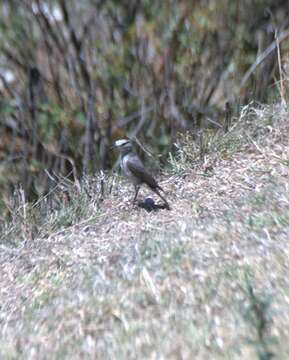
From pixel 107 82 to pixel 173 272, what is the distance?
3.21m

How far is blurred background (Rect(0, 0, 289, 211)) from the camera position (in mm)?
7656

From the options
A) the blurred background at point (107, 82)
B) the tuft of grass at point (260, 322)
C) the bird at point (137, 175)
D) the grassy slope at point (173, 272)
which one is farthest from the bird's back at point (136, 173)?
the tuft of grass at point (260, 322)

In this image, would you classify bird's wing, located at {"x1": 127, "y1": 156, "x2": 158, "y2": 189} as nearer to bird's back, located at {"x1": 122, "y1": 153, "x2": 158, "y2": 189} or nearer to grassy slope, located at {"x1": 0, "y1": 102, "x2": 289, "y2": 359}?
bird's back, located at {"x1": 122, "y1": 153, "x2": 158, "y2": 189}

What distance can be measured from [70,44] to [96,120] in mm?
731

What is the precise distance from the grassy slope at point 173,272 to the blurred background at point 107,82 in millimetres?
1046

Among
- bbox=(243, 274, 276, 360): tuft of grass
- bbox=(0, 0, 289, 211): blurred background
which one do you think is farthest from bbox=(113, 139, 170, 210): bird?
bbox=(243, 274, 276, 360): tuft of grass

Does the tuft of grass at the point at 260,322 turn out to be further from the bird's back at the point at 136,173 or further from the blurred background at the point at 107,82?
the blurred background at the point at 107,82

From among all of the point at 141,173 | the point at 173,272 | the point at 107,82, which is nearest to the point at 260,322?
the point at 173,272

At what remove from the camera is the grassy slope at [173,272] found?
4.28m

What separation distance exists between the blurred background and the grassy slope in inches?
41.2

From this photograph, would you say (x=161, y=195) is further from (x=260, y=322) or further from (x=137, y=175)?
(x=260, y=322)

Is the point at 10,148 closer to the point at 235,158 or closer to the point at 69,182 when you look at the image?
the point at 69,182

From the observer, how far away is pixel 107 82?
779cm

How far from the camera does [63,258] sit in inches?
220
